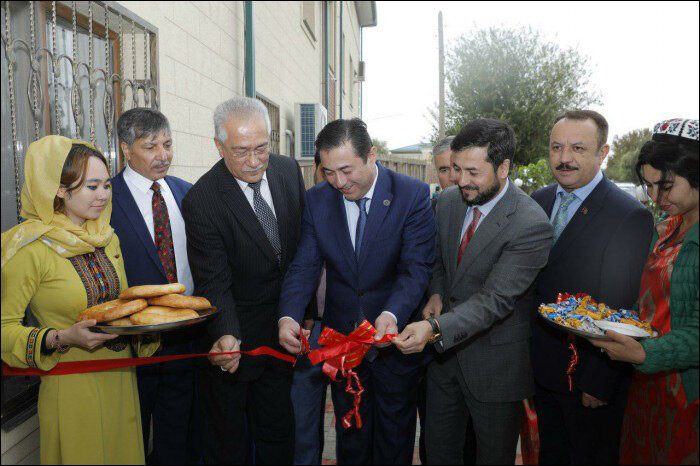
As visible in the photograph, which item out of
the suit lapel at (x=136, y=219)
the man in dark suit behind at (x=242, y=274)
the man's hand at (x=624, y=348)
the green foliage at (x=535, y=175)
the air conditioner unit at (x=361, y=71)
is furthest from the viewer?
the air conditioner unit at (x=361, y=71)

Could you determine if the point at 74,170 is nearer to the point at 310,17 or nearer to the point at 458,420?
the point at 458,420

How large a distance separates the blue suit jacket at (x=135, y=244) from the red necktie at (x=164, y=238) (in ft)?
0.21

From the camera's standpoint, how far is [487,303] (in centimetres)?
Answer: 245

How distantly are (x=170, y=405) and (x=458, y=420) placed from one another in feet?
5.73

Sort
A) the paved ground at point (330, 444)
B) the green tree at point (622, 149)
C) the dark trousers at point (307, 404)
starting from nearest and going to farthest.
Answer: the dark trousers at point (307, 404)
the paved ground at point (330, 444)
the green tree at point (622, 149)

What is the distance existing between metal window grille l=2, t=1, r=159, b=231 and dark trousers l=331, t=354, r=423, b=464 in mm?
2077

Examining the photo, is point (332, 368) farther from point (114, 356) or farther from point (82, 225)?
point (82, 225)

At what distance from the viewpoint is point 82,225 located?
7.69ft

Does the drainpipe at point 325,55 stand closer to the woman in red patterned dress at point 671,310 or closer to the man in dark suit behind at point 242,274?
the man in dark suit behind at point 242,274

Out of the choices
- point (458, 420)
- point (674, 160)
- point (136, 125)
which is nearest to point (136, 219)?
point (136, 125)

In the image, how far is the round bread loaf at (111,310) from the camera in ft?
6.73

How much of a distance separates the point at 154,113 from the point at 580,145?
2556mm

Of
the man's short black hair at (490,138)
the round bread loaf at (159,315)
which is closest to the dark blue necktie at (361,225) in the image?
the man's short black hair at (490,138)

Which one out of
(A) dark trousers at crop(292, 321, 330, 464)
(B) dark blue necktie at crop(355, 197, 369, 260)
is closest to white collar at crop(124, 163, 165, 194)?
(B) dark blue necktie at crop(355, 197, 369, 260)
